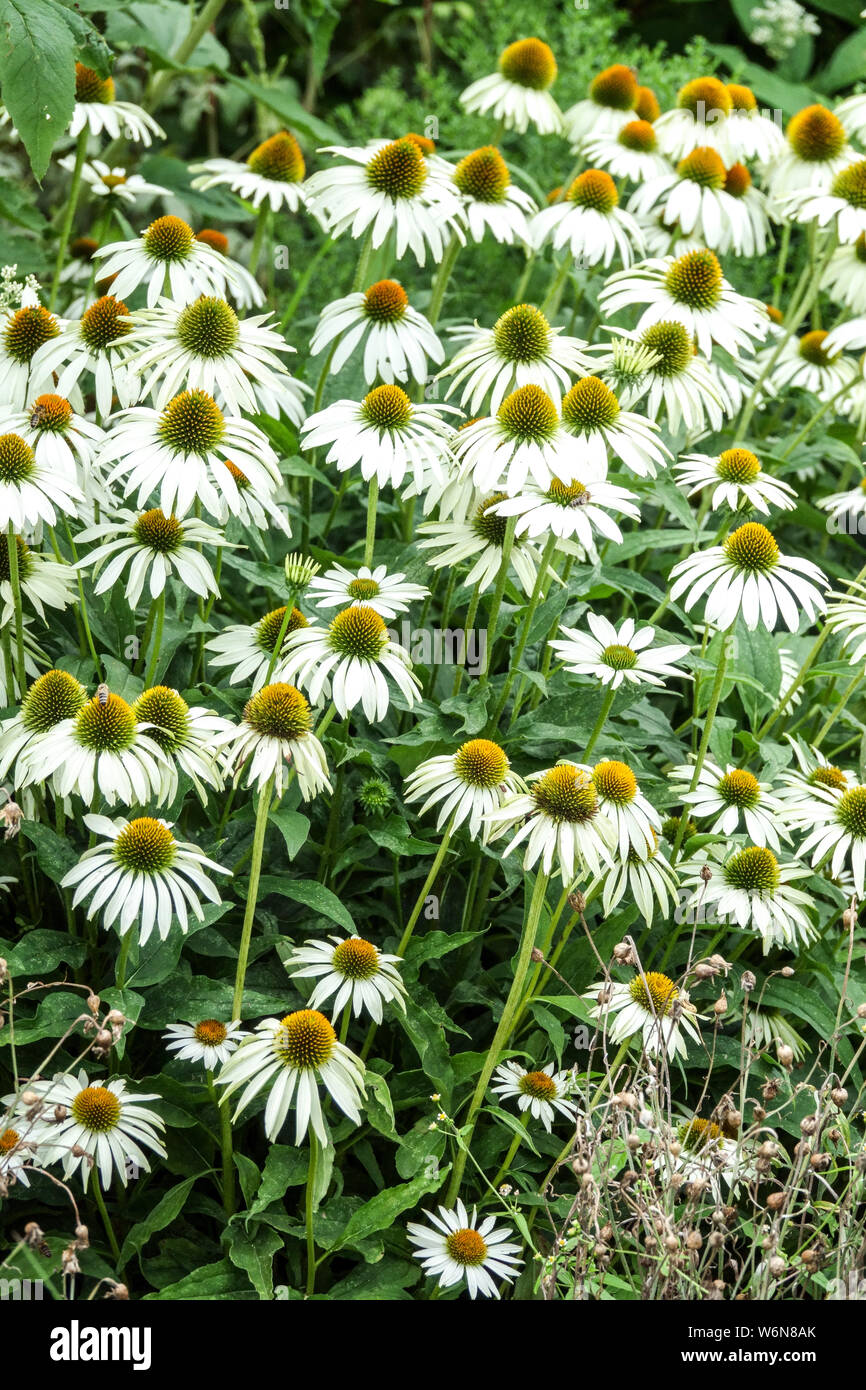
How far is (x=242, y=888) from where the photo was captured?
76.1 inches

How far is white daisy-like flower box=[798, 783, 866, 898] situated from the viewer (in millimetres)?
2037

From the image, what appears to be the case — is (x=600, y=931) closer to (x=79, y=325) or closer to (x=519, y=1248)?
(x=519, y=1248)

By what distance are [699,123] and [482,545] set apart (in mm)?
1495

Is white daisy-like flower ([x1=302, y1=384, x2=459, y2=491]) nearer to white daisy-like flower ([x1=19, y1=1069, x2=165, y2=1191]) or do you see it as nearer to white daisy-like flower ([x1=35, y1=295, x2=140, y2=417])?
white daisy-like flower ([x1=35, y1=295, x2=140, y2=417])

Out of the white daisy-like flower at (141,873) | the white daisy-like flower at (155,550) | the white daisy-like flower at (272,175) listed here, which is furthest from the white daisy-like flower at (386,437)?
the white daisy-like flower at (272,175)

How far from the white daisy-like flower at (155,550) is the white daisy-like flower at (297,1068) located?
64cm

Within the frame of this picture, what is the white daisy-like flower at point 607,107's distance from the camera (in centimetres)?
307

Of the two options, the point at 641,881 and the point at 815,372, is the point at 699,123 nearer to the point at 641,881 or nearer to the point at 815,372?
the point at 815,372

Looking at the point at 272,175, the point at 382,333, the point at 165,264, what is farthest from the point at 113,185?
the point at 382,333

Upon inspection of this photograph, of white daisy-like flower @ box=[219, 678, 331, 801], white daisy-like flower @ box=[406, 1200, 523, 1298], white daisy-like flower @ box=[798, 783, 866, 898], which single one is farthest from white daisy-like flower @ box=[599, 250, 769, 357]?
white daisy-like flower @ box=[406, 1200, 523, 1298]

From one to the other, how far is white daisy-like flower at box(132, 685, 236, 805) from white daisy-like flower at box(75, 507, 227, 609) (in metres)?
0.17

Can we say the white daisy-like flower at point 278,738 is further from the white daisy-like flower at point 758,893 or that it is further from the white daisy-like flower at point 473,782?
the white daisy-like flower at point 758,893

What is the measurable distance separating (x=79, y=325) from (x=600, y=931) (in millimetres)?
1272
